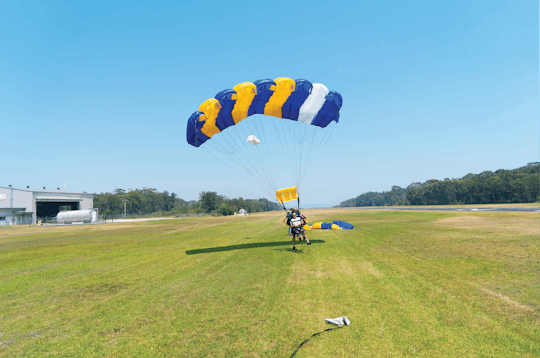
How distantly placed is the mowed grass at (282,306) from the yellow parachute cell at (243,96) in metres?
7.11

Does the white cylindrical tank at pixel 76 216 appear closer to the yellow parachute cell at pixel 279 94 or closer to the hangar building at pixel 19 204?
the hangar building at pixel 19 204

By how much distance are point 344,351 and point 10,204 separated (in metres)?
70.9

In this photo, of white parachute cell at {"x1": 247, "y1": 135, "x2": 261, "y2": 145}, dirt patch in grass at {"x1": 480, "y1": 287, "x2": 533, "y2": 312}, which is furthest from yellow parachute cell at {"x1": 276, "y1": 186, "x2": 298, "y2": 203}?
dirt patch in grass at {"x1": 480, "y1": 287, "x2": 533, "y2": 312}

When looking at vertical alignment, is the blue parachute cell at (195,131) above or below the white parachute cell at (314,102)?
below

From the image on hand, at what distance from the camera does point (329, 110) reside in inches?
552

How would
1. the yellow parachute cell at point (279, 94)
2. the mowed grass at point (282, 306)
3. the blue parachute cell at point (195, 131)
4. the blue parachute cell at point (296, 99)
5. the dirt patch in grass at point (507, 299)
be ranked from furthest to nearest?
the blue parachute cell at point (195, 131) → the blue parachute cell at point (296, 99) → the yellow parachute cell at point (279, 94) → the dirt patch in grass at point (507, 299) → the mowed grass at point (282, 306)

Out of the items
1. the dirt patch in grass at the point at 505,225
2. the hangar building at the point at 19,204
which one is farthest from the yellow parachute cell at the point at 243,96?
the hangar building at the point at 19,204

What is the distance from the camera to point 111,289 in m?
7.55

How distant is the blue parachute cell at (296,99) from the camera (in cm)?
1322

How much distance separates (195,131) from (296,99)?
5426 mm

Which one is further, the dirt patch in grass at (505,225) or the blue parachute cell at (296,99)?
the dirt patch in grass at (505,225)

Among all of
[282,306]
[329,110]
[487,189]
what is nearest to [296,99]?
[329,110]

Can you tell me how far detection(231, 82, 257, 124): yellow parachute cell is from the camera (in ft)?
42.2

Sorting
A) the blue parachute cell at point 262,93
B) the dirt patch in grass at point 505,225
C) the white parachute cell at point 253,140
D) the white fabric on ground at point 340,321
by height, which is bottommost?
the dirt patch in grass at point 505,225
